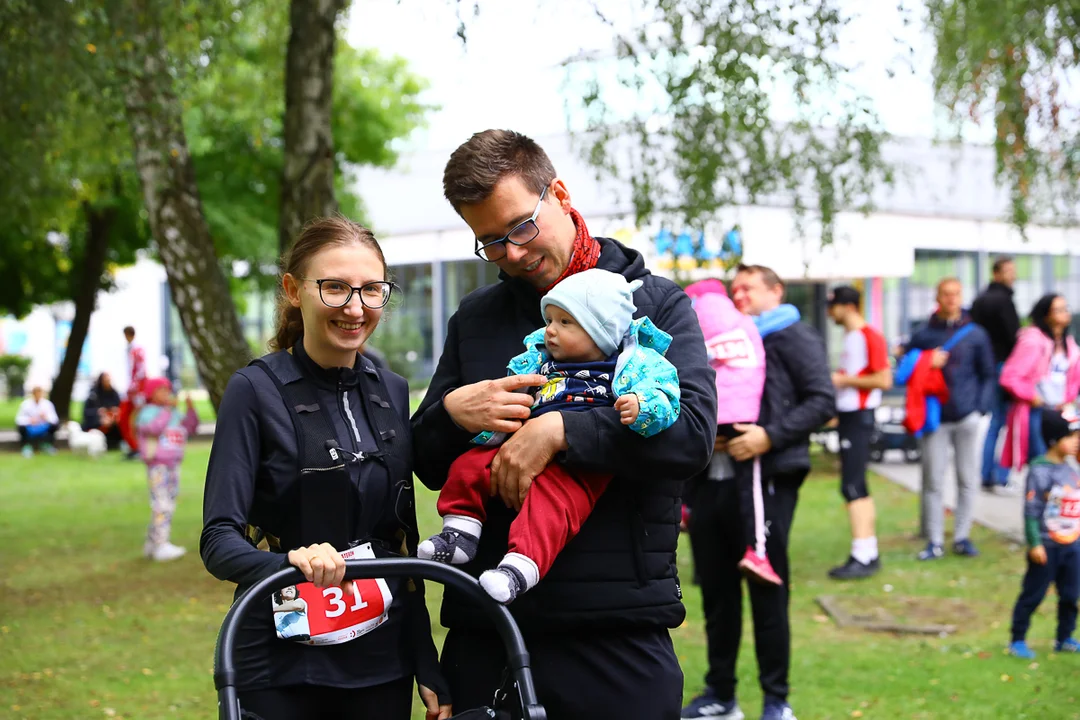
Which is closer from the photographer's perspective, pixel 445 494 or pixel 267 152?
pixel 445 494

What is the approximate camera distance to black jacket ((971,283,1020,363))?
1302cm

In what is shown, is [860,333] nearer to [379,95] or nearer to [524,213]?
[524,213]

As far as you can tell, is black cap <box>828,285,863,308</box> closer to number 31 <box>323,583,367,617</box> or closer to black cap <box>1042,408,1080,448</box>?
black cap <box>1042,408,1080,448</box>

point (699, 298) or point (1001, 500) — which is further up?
point (699, 298)

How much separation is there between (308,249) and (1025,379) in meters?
9.56

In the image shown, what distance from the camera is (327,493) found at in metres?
2.94

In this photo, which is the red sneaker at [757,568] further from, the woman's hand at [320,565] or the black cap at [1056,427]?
the woman's hand at [320,565]

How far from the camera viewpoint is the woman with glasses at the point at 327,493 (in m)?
2.90

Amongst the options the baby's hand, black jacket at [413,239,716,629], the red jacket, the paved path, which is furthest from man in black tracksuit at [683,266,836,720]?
the paved path

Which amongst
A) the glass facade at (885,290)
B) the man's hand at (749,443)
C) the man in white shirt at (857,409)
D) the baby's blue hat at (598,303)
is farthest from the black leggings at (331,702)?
the glass facade at (885,290)

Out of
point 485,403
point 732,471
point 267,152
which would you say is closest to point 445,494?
point 485,403

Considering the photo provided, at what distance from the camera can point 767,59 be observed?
9.27 m

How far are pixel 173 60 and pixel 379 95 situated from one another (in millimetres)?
17324

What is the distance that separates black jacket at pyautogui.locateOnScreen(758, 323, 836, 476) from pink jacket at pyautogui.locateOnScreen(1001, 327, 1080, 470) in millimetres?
5544
